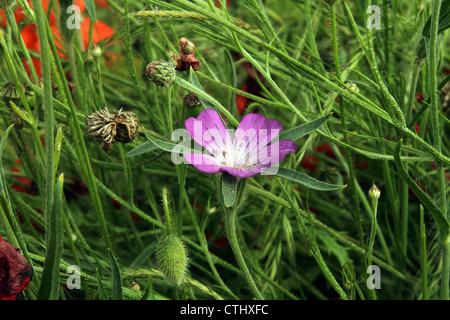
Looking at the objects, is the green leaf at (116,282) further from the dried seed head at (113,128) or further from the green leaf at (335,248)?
the green leaf at (335,248)

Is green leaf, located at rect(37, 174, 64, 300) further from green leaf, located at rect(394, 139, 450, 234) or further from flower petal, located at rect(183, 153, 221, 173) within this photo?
green leaf, located at rect(394, 139, 450, 234)

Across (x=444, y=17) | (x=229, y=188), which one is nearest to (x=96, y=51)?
(x=229, y=188)

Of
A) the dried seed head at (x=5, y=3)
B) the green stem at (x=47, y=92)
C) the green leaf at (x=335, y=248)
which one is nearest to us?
the green stem at (x=47, y=92)

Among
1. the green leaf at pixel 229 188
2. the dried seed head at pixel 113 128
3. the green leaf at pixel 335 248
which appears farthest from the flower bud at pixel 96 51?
the green leaf at pixel 335 248

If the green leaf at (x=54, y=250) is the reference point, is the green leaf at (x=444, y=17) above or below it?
above

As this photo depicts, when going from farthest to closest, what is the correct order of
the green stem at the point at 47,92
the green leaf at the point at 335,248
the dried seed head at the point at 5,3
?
the green leaf at the point at 335,248, the dried seed head at the point at 5,3, the green stem at the point at 47,92

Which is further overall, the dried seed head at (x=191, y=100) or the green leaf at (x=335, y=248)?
the green leaf at (x=335, y=248)
